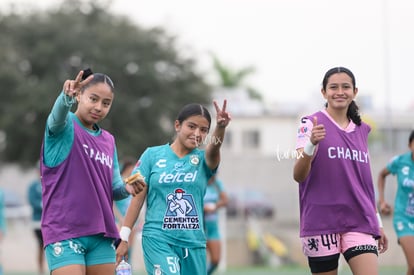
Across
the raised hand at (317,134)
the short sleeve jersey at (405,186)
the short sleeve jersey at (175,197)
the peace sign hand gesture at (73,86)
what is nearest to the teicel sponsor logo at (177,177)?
the short sleeve jersey at (175,197)

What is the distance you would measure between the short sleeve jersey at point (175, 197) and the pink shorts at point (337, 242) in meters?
1.03

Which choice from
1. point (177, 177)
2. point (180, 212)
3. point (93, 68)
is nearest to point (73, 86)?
point (177, 177)

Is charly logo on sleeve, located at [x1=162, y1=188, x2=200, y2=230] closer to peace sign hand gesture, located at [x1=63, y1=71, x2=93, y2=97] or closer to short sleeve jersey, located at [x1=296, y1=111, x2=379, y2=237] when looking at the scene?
short sleeve jersey, located at [x1=296, y1=111, x2=379, y2=237]

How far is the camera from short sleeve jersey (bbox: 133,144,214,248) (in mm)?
7734

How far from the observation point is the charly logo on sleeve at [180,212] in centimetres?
773

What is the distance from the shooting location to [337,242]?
7465 mm

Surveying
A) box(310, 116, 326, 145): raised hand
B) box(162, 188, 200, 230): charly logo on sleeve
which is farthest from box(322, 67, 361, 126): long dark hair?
box(162, 188, 200, 230): charly logo on sleeve

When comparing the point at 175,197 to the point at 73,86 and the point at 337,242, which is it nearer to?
the point at 337,242

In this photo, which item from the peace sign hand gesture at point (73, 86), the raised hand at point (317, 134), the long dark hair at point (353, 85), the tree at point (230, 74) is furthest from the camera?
the tree at point (230, 74)

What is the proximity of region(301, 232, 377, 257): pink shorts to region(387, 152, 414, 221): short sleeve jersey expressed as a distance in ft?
11.3

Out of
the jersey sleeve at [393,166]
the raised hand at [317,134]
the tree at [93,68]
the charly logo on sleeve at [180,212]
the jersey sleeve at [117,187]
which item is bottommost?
the charly logo on sleeve at [180,212]

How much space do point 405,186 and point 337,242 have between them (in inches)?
142

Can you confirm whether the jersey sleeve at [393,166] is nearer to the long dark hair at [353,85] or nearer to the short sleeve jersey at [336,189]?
the long dark hair at [353,85]

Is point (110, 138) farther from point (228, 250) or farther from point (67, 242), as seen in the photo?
point (228, 250)
